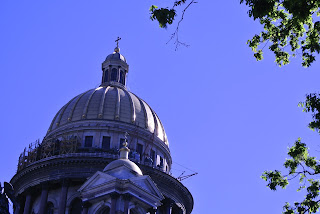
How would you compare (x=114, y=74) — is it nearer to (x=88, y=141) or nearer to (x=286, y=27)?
(x=88, y=141)

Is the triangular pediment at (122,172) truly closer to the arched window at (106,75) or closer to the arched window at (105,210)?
the arched window at (105,210)

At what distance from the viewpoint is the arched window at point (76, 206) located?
60.1 metres

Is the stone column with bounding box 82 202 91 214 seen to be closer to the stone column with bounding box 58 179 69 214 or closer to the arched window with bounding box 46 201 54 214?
the stone column with bounding box 58 179 69 214

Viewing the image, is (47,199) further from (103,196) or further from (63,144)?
(103,196)

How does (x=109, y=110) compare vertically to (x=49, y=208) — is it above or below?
above

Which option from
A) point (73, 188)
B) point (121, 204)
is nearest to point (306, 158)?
point (121, 204)

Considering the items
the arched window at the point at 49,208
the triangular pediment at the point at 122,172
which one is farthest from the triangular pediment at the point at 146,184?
the arched window at the point at 49,208

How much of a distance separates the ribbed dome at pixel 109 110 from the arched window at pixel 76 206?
10446mm

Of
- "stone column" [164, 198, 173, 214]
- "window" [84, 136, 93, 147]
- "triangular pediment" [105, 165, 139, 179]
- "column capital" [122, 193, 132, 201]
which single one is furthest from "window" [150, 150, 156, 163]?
"column capital" [122, 193, 132, 201]

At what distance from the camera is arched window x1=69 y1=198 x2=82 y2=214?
6010 centimetres

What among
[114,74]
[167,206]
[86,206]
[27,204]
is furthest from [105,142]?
[86,206]

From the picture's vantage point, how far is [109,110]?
2689 inches

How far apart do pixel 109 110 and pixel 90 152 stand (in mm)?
7026

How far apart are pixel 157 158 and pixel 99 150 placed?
25.0ft
